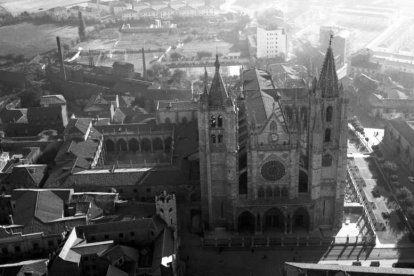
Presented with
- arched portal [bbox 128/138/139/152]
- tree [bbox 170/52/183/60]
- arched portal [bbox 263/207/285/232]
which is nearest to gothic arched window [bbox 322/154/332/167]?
arched portal [bbox 263/207/285/232]

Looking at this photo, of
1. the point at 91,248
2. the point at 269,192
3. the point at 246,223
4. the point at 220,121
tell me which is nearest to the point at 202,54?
the point at 246,223

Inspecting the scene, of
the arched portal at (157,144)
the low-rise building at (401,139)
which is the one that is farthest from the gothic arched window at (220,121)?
the low-rise building at (401,139)

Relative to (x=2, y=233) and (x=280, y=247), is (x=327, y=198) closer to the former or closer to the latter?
(x=280, y=247)

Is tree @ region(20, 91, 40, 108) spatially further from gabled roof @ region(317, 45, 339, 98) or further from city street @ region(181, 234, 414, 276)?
gabled roof @ region(317, 45, 339, 98)

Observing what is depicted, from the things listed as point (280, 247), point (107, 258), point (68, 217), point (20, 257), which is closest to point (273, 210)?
point (280, 247)

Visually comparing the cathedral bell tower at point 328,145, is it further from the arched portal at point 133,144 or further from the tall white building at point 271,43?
the tall white building at point 271,43

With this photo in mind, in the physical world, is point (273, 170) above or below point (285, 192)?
above

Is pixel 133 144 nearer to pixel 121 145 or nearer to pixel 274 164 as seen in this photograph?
pixel 121 145
